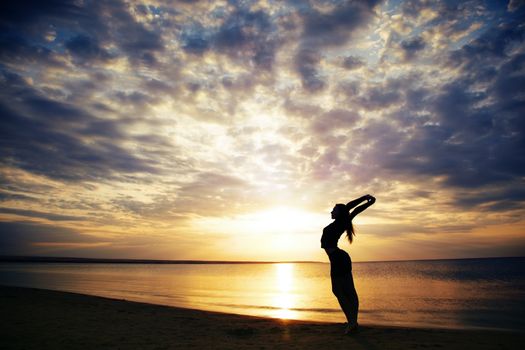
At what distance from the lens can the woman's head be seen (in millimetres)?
7871

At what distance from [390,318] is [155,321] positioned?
10.3 metres

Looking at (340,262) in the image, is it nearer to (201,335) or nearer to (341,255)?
(341,255)

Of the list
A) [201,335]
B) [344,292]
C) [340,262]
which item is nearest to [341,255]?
[340,262]

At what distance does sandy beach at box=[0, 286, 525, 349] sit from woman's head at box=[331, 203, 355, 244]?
2.40m

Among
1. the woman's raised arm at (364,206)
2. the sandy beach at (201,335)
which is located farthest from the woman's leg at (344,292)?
the woman's raised arm at (364,206)

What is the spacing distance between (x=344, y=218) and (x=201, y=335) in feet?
15.6

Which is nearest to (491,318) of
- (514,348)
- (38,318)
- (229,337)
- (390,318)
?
(390,318)

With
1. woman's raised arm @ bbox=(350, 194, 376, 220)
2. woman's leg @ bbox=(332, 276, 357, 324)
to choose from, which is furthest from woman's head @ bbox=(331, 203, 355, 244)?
woman's leg @ bbox=(332, 276, 357, 324)

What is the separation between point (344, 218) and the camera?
25.9 ft

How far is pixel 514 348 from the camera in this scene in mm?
7375

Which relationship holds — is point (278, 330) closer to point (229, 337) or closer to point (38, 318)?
point (229, 337)

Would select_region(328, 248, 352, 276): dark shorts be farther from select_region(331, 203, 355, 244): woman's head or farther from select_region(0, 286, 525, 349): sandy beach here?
select_region(0, 286, 525, 349): sandy beach

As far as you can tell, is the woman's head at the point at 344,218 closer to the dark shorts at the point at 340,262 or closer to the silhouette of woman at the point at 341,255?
the silhouette of woman at the point at 341,255

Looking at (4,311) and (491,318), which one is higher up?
(4,311)
